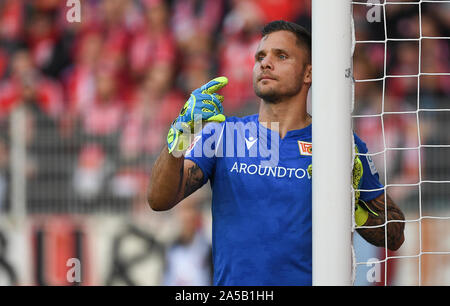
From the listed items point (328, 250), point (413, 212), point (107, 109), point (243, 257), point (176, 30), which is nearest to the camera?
point (328, 250)

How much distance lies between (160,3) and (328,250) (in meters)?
4.34

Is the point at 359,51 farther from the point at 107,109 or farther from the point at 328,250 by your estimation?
the point at 328,250

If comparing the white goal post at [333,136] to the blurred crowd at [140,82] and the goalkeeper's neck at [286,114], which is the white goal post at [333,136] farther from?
the blurred crowd at [140,82]

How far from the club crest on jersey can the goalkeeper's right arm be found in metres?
0.44

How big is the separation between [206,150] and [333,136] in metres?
0.70

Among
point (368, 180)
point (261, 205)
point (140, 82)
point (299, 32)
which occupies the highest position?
point (140, 82)

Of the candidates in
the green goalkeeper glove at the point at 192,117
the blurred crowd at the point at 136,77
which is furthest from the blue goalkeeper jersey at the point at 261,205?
the blurred crowd at the point at 136,77

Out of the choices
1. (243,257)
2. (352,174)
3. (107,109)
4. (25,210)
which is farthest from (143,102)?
(352,174)

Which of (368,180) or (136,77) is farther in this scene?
(136,77)

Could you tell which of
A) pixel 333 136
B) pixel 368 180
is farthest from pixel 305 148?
pixel 333 136

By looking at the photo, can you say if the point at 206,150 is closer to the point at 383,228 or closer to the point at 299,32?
the point at 299,32

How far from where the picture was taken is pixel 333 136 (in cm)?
251

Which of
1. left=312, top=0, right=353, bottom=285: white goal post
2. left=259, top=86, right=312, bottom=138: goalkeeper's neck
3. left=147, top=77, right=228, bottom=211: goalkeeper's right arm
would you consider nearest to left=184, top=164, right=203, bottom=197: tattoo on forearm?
left=147, top=77, right=228, bottom=211: goalkeeper's right arm

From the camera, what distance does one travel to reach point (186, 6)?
251 inches
